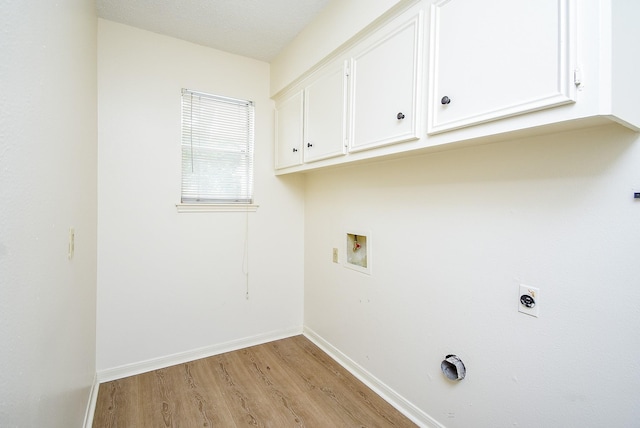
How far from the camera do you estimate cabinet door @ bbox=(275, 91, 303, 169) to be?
2381 mm

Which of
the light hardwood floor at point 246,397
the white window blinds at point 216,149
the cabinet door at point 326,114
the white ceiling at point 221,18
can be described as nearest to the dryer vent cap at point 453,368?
the light hardwood floor at point 246,397

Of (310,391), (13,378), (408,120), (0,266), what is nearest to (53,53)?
(0,266)

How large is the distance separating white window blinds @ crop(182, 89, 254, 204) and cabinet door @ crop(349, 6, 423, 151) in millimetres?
1204

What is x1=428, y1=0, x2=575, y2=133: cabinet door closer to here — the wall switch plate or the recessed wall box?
the wall switch plate

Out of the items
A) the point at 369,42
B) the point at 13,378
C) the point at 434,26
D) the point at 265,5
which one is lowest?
the point at 13,378

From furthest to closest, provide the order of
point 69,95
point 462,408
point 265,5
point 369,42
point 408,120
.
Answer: point 265,5
point 369,42
point 462,408
point 408,120
point 69,95

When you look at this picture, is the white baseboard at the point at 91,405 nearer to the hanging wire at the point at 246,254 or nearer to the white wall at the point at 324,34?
the hanging wire at the point at 246,254

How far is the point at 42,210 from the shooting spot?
0.84 metres

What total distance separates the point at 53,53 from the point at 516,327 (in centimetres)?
204

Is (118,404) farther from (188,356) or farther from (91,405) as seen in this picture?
(188,356)

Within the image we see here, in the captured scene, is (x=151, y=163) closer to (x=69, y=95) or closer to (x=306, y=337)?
(x=69, y=95)

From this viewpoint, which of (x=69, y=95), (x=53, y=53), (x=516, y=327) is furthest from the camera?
(x=516, y=327)

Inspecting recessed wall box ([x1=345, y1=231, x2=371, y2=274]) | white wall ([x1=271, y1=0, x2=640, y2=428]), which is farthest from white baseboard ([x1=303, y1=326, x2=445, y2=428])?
recessed wall box ([x1=345, y1=231, x2=371, y2=274])

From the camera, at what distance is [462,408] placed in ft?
5.07
